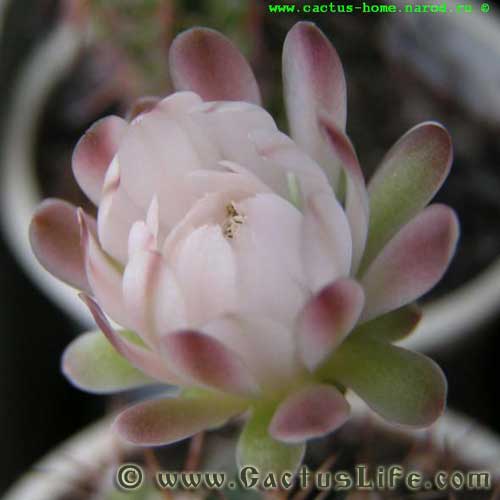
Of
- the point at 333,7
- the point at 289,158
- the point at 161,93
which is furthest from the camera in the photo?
the point at 161,93

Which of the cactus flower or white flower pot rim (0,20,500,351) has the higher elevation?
the cactus flower

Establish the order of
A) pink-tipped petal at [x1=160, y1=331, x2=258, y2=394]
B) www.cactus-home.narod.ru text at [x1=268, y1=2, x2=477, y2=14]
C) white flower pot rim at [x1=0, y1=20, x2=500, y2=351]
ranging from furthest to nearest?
white flower pot rim at [x1=0, y1=20, x2=500, y2=351] → www.cactus-home.narod.ru text at [x1=268, y1=2, x2=477, y2=14] → pink-tipped petal at [x1=160, y1=331, x2=258, y2=394]

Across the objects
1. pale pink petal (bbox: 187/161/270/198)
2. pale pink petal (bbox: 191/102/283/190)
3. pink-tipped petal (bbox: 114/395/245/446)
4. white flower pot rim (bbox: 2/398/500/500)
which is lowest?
white flower pot rim (bbox: 2/398/500/500)

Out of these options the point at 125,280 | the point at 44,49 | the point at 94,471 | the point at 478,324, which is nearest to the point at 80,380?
the point at 125,280

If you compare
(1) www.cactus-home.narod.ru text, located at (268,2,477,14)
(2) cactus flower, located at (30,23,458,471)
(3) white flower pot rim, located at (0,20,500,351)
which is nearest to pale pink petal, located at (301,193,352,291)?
(2) cactus flower, located at (30,23,458,471)

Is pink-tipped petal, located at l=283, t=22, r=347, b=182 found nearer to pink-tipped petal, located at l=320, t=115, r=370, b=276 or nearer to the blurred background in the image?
pink-tipped petal, located at l=320, t=115, r=370, b=276

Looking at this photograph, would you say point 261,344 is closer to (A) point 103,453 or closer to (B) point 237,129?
(B) point 237,129

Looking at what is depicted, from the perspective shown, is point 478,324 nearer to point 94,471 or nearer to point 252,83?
point 94,471

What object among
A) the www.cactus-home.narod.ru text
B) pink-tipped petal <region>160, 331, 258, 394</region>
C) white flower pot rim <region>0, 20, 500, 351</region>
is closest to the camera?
pink-tipped petal <region>160, 331, 258, 394</region>

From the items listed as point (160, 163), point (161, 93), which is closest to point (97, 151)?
point (160, 163)
